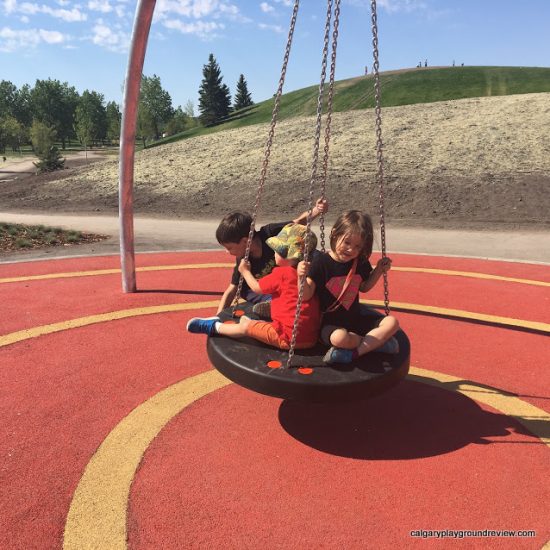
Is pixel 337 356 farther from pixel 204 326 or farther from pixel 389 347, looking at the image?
pixel 204 326

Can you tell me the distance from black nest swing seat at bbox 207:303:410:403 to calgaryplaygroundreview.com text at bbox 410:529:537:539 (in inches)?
32.0

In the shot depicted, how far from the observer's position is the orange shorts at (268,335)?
11.4 ft

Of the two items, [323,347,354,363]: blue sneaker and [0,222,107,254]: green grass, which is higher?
[0,222,107,254]: green grass

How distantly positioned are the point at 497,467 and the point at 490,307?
3.68m

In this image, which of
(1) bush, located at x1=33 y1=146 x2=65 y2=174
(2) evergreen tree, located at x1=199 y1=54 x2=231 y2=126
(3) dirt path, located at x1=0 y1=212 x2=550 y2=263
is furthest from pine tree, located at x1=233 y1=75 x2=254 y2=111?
(3) dirt path, located at x1=0 y1=212 x2=550 y2=263

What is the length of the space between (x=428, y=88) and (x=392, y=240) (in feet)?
143

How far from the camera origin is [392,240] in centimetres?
1166

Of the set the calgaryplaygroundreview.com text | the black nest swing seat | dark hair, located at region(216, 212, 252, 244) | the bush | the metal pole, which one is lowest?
the calgaryplaygroundreview.com text

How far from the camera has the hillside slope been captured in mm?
15812

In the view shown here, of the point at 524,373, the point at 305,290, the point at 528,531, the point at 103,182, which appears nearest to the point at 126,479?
the point at 305,290

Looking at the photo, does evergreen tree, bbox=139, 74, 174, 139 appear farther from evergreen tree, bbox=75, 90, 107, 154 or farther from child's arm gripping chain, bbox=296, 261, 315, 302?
child's arm gripping chain, bbox=296, 261, 315, 302

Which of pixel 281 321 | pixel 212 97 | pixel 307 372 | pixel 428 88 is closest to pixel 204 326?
pixel 281 321

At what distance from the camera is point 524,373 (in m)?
4.46

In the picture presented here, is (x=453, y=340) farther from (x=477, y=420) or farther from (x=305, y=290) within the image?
(x=305, y=290)
